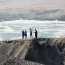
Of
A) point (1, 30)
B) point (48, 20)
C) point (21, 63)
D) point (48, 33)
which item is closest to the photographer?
point (21, 63)

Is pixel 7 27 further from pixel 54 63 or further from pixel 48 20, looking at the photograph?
pixel 54 63

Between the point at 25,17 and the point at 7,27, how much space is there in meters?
11.8

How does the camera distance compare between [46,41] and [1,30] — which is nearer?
[46,41]

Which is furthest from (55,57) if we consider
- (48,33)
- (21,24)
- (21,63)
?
(21,24)

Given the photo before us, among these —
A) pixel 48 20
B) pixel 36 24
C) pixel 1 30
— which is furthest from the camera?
pixel 48 20

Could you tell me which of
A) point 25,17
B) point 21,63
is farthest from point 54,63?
point 25,17

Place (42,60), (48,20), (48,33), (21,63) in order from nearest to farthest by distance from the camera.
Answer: (21,63), (42,60), (48,33), (48,20)

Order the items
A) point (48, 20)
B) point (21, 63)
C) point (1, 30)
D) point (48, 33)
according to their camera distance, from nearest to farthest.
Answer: point (21, 63)
point (48, 33)
point (1, 30)
point (48, 20)

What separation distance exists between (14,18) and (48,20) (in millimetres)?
8068

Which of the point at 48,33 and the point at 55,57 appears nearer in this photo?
the point at 55,57

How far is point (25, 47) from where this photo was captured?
50.4 m

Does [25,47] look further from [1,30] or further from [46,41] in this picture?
[1,30]

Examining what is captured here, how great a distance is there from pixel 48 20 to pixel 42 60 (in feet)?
157

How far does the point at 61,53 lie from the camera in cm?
5275
